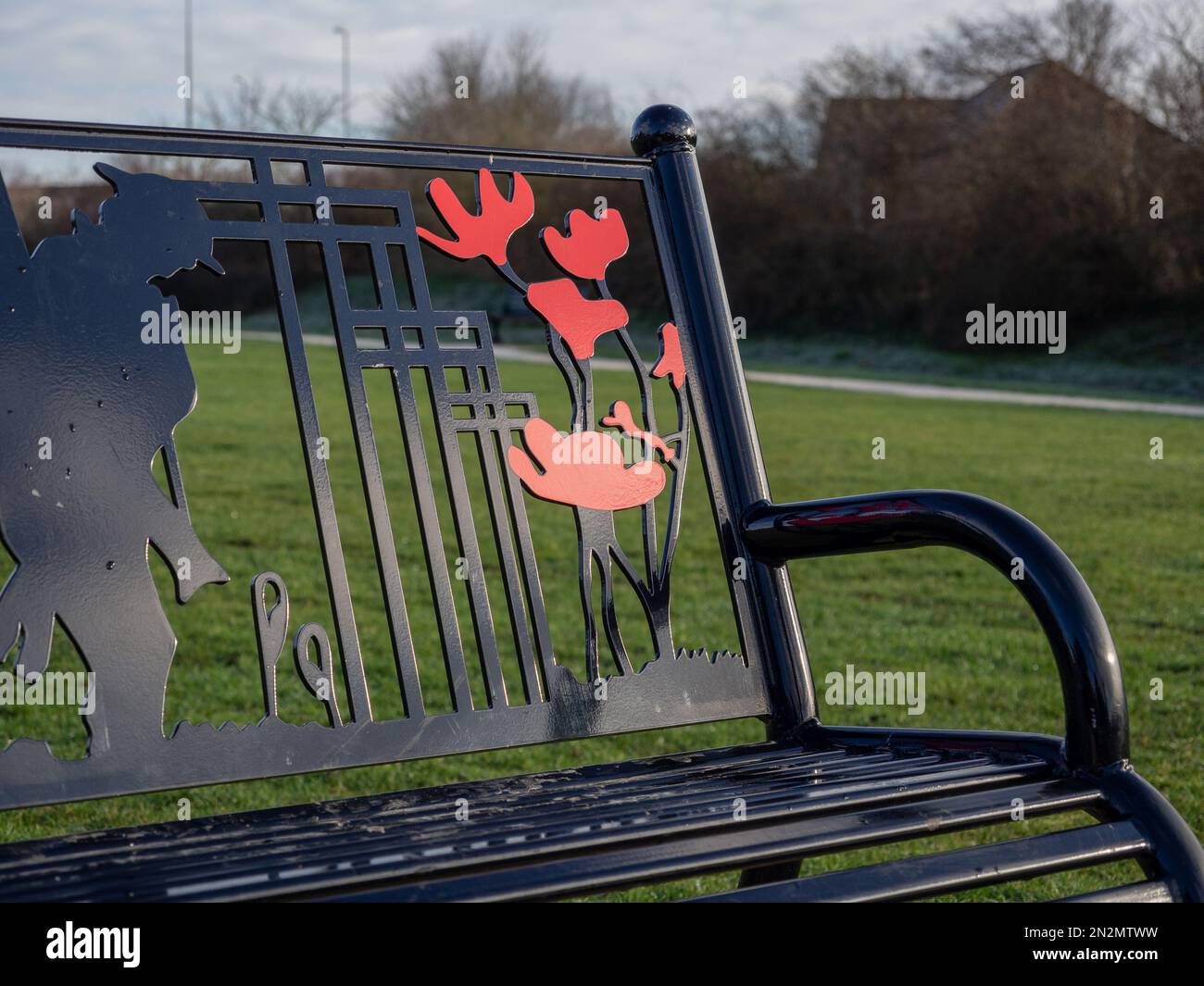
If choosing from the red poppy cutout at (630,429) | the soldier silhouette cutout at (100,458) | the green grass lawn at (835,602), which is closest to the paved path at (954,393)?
the green grass lawn at (835,602)

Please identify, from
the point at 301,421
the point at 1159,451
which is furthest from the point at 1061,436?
the point at 301,421

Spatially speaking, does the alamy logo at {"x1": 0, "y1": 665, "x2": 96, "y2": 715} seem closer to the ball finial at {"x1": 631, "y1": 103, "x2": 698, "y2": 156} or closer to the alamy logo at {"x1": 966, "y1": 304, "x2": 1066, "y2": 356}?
the ball finial at {"x1": 631, "y1": 103, "x2": 698, "y2": 156}

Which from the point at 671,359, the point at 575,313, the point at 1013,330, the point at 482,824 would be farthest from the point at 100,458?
the point at 1013,330

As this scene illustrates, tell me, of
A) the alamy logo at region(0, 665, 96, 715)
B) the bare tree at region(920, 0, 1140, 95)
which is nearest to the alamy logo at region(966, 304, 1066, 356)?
the bare tree at region(920, 0, 1140, 95)

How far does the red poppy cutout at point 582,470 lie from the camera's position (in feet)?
5.69

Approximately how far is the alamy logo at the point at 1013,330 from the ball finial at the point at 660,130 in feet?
71.6

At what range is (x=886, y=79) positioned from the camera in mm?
28891

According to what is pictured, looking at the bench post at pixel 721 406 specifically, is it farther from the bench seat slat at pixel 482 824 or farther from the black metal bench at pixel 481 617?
the bench seat slat at pixel 482 824

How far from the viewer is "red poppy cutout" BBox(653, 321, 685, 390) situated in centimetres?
188

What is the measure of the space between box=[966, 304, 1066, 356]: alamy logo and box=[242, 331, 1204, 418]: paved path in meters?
4.70

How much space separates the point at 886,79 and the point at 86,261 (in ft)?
96.9
